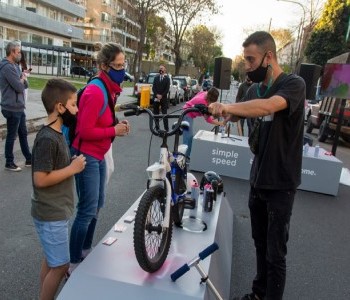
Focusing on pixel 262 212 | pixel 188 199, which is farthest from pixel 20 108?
pixel 262 212

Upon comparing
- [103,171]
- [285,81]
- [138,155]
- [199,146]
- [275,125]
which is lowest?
[138,155]

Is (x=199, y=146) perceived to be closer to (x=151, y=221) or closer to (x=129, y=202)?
(x=129, y=202)

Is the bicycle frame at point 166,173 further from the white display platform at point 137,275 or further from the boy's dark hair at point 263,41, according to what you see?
the boy's dark hair at point 263,41

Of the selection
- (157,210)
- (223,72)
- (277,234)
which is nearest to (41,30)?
(223,72)

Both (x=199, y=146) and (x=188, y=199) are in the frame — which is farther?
(x=199, y=146)

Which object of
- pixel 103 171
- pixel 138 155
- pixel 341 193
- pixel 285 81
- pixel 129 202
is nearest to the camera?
pixel 285 81

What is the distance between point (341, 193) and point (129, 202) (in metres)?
4.45

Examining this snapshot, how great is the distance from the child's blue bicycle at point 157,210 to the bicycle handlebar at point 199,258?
0.18m

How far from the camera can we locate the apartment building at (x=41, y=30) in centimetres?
4019

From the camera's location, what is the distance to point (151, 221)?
2908 millimetres

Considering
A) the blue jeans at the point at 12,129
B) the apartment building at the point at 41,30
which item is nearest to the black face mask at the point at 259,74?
the blue jeans at the point at 12,129

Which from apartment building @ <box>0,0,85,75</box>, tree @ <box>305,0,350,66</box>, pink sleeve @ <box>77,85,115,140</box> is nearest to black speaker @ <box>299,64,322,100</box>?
pink sleeve @ <box>77,85,115,140</box>

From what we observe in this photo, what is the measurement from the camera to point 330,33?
35.0 m

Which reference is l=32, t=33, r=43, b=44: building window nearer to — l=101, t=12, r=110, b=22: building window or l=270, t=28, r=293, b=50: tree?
l=101, t=12, r=110, b=22: building window
